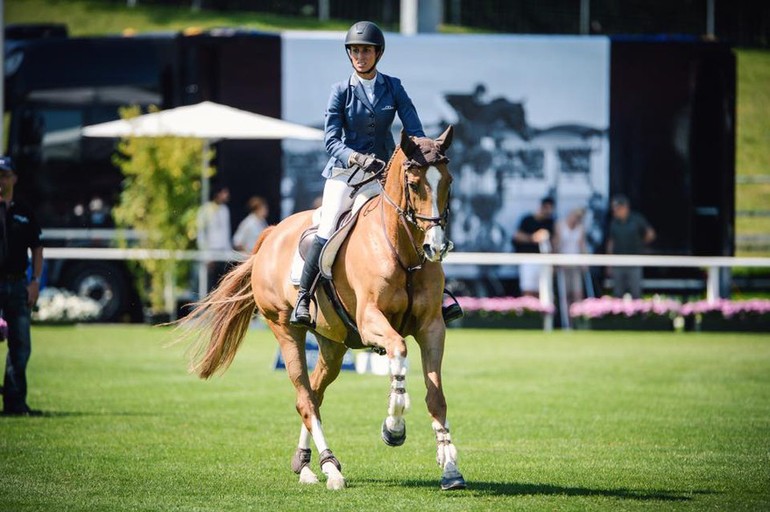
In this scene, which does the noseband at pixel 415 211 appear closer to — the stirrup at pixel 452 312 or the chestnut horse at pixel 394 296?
the chestnut horse at pixel 394 296

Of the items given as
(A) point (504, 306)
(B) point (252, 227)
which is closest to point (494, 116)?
(A) point (504, 306)

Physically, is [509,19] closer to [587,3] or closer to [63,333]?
[587,3]

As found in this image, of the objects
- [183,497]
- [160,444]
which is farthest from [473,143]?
[183,497]

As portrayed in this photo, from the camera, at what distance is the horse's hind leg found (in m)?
8.84

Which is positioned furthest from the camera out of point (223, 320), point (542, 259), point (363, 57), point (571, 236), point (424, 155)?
point (571, 236)

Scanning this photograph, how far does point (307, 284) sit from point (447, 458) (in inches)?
76.3

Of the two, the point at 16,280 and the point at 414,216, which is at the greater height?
the point at 414,216

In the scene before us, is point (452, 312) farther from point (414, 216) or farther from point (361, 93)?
point (361, 93)

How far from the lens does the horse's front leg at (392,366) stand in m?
8.06

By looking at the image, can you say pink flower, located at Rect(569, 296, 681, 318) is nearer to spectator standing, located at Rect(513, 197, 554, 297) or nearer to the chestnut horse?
spectator standing, located at Rect(513, 197, 554, 297)

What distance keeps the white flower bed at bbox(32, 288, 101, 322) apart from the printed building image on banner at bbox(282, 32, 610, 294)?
4451 millimetres

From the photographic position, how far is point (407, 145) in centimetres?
831

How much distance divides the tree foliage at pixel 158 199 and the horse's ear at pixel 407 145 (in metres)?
16.6

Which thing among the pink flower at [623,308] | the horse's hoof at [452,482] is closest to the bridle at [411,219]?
the horse's hoof at [452,482]
